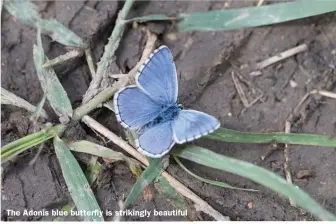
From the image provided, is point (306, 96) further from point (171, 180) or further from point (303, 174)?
point (171, 180)

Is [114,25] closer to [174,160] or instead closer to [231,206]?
[174,160]

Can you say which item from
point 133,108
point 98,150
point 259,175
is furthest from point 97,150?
point 259,175

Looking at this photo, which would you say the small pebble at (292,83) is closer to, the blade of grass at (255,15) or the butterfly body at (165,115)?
the blade of grass at (255,15)

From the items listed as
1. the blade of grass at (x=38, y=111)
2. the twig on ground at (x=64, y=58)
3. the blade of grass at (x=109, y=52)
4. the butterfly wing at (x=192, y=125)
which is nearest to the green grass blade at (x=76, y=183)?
the blade of grass at (x=38, y=111)

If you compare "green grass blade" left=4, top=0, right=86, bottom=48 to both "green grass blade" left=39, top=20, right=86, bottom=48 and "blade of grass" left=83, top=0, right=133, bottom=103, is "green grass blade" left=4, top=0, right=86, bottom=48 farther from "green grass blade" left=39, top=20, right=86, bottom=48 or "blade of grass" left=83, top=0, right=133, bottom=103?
"blade of grass" left=83, top=0, right=133, bottom=103

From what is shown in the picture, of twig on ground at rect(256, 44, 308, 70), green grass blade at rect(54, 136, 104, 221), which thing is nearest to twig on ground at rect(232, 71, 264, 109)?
twig on ground at rect(256, 44, 308, 70)

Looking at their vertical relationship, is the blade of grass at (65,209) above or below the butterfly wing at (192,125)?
below
